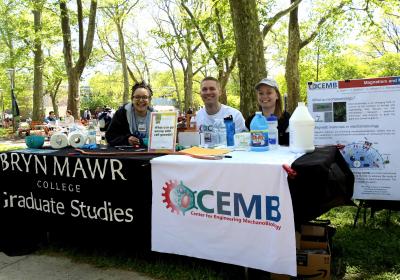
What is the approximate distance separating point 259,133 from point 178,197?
0.83m

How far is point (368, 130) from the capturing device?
347 cm

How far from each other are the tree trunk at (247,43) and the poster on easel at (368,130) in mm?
2982

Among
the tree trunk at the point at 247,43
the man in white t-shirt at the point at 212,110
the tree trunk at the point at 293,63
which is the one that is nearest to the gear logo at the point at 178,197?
the man in white t-shirt at the point at 212,110

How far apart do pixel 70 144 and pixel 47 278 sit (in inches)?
54.3

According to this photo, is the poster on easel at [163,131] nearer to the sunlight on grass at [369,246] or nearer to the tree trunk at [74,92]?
the sunlight on grass at [369,246]

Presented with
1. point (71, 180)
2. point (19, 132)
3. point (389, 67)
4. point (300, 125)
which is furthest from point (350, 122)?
point (389, 67)

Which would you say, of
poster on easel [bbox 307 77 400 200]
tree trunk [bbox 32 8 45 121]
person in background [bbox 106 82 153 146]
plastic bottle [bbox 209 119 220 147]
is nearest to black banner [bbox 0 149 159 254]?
person in background [bbox 106 82 153 146]

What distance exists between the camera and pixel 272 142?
127 inches

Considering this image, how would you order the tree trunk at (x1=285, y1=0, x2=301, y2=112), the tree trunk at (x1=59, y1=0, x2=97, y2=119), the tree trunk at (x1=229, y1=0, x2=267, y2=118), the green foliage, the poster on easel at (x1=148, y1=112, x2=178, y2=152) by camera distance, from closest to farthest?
the poster on easel at (x1=148, y1=112, x2=178, y2=152) → the tree trunk at (x1=229, y1=0, x2=267, y2=118) → the tree trunk at (x1=59, y1=0, x2=97, y2=119) → the tree trunk at (x1=285, y1=0, x2=301, y2=112) → the green foliage

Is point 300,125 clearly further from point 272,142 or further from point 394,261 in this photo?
point 394,261

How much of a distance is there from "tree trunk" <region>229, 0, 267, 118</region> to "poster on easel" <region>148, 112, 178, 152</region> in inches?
140

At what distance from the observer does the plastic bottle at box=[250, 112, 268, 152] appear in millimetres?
2986

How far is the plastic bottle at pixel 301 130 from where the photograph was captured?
2.80m

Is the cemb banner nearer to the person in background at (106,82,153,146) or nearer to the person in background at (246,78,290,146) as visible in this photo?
the person in background at (246,78,290,146)
